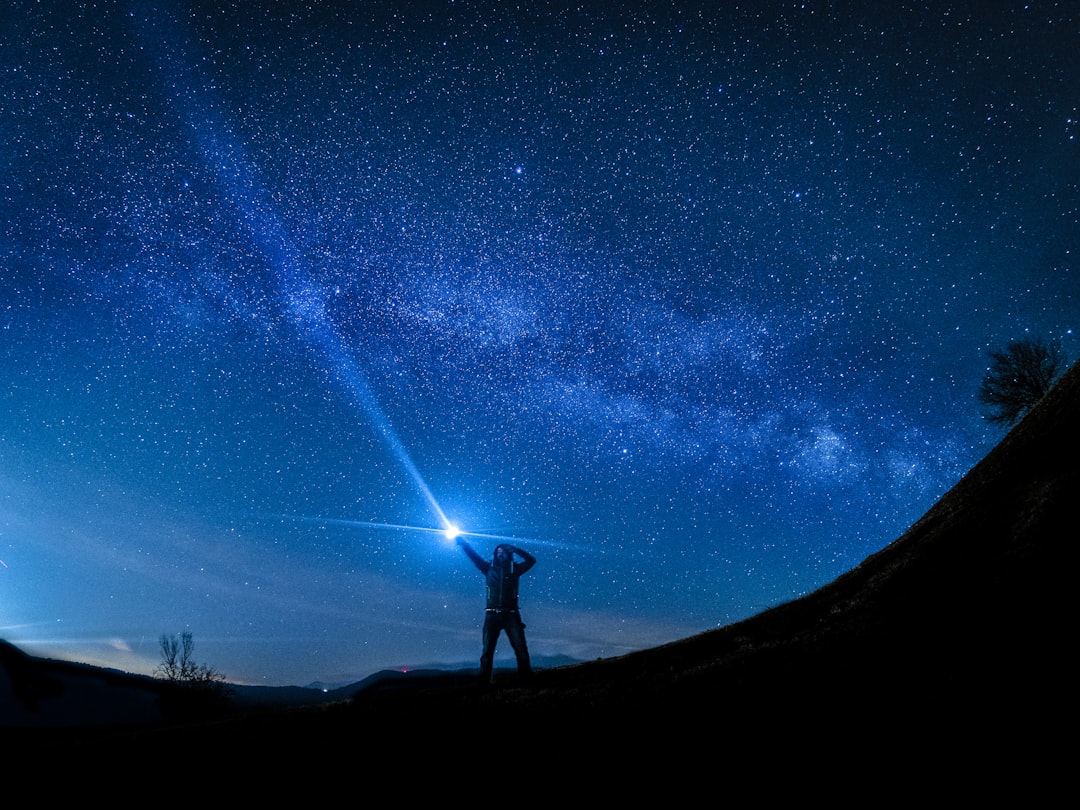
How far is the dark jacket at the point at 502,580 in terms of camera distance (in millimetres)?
9531

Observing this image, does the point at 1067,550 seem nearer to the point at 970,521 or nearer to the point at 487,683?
the point at 970,521

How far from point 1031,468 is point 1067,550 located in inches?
219

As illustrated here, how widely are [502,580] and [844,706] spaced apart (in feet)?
19.9

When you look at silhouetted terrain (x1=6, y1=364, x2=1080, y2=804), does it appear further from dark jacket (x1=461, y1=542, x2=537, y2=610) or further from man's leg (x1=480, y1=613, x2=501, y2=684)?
dark jacket (x1=461, y1=542, x2=537, y2=610)

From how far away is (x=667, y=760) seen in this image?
4.24 m

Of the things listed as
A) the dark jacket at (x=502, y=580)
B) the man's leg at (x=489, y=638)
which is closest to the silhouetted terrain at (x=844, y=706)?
the man's leg at (x=489, y=638)

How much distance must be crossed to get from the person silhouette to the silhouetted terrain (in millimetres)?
680

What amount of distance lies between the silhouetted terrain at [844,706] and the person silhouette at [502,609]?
2.23 ft

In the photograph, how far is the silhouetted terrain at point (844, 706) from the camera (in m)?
3.80

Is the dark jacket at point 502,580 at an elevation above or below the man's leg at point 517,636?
above

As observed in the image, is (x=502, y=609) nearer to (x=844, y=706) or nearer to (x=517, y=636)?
(x=517, y=636)

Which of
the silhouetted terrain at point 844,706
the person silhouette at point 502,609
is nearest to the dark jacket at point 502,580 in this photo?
the person silhouette at point 502,609

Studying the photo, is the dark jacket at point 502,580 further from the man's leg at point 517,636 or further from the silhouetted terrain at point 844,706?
the silhouetted terrain at point 844,706

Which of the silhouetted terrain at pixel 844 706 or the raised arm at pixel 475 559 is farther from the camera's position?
the raised arm at pixel 475 559
